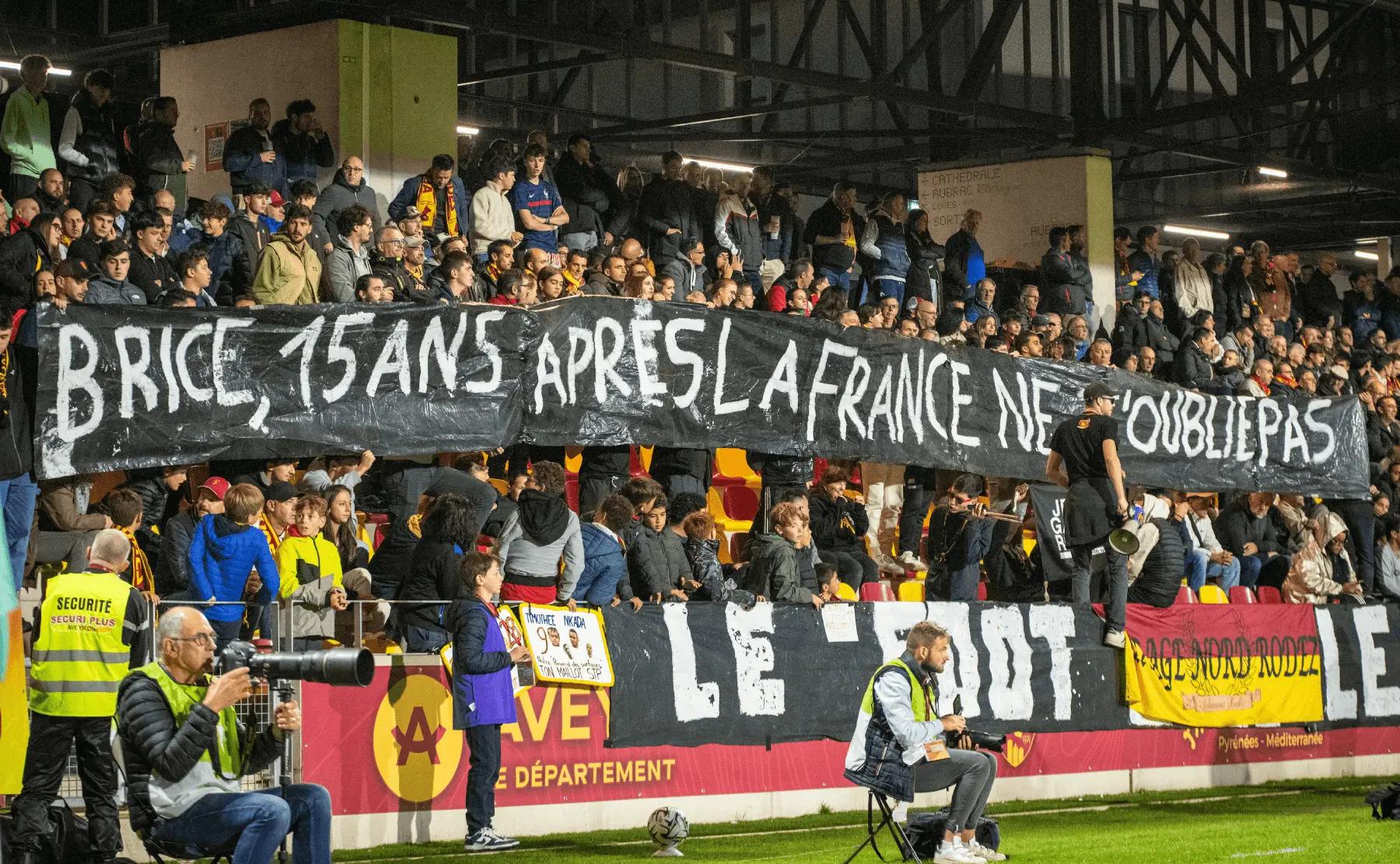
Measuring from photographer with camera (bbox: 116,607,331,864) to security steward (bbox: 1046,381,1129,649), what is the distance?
27.6ft

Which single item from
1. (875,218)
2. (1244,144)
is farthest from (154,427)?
(1244,144)

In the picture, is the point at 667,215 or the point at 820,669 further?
the point at 667,215

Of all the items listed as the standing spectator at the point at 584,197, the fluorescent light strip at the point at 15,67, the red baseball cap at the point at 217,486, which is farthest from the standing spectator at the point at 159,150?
the fluorescent light strip at the point at 15,67

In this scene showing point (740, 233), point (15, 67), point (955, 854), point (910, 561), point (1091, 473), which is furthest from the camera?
point (15, 67)

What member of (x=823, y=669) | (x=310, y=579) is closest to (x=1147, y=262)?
(x=823, y=669)

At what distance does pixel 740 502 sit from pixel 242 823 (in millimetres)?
10967

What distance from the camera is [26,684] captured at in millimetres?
10656

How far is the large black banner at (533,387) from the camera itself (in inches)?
492

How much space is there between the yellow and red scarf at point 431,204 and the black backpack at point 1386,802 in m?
9.09

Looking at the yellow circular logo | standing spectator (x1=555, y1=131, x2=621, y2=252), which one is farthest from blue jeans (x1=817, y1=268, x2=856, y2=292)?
the yellow circular logo

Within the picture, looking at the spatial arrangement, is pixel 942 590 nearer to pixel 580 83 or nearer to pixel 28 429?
pixel 28 429

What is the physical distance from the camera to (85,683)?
9.99 m

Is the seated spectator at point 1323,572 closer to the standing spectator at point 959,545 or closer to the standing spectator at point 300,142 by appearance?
the standing spectator at point 959,545

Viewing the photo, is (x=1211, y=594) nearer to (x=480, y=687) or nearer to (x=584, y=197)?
(x=584, y=197)
